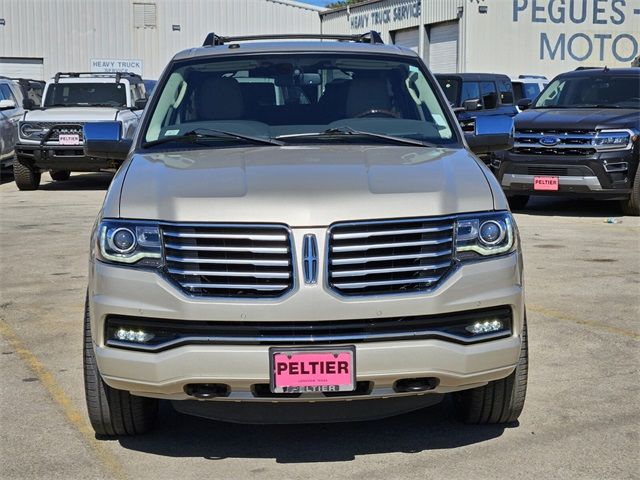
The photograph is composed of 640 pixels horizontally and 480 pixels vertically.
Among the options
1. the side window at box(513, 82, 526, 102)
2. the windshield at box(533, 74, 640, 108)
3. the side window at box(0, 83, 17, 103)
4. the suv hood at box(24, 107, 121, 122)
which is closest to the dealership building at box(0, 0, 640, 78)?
the side window at box(513, 82, 526, 102)

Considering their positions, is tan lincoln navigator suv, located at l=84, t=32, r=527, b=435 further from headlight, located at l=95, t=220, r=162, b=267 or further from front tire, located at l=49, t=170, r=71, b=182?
front tire, located at l=49, t=170, r=71, b=182

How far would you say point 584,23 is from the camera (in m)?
35.2

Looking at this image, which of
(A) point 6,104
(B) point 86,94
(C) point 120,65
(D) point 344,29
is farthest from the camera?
(D) point 344,29

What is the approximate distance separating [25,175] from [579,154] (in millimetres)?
8898

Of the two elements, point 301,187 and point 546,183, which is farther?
point 546,183

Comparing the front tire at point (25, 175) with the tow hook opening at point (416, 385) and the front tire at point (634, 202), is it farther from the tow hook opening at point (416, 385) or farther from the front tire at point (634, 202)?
the tow hook opening at point (416, 385)

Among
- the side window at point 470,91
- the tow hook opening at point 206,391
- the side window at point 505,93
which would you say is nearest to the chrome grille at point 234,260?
the tow hook opening at point 206,391

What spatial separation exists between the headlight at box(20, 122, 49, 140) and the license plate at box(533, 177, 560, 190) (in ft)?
25.6

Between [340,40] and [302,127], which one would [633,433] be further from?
[340,40]

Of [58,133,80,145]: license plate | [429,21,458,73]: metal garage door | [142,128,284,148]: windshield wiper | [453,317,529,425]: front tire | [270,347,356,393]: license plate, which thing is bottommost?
[453,317,529,425]: front tire

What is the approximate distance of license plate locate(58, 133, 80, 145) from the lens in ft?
53.5

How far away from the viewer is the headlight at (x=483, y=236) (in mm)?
4234

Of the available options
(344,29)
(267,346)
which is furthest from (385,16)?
(267,346)

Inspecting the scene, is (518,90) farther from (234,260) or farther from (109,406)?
(234,260)
